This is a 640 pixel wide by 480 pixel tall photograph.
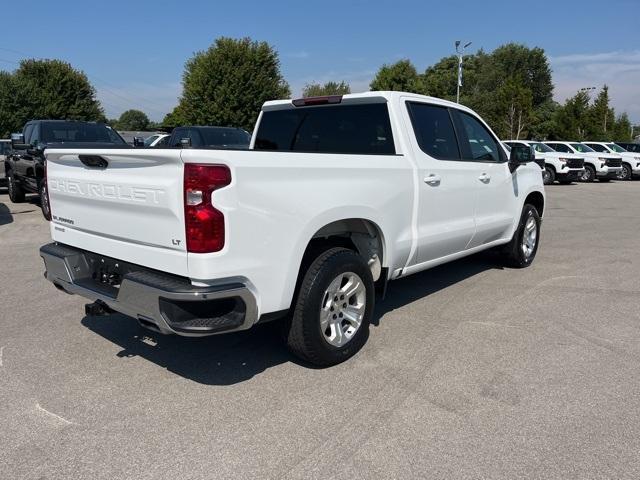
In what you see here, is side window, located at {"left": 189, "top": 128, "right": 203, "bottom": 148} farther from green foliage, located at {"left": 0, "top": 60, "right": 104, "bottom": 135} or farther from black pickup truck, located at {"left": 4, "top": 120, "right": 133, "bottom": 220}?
green foliage, located at {"left": 0, "top": 60, "right": 104, "bottom": 135}

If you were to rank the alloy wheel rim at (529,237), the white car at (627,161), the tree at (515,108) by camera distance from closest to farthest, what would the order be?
the alloy wheel rim at (529,237) → the white car at (627,161) → the tree at (515,108)

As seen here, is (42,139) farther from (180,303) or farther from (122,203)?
(180,303)

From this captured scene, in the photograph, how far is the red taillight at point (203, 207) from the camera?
9.37ft

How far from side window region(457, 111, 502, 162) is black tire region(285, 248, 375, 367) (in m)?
2.31

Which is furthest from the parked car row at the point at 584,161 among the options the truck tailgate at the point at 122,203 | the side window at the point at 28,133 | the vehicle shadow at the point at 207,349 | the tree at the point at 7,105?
the tree at the point at 7,105

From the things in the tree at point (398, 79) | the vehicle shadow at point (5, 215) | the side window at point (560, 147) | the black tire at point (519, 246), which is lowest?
the vehicle shadow at point (5, 215)

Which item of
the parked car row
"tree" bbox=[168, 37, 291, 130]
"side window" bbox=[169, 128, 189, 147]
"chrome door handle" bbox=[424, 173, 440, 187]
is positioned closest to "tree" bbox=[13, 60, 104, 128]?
"tree" bbox=[168, 37, 291, 130]

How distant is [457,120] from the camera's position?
5254 millimetres

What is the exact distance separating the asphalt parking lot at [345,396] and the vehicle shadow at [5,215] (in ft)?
18.9

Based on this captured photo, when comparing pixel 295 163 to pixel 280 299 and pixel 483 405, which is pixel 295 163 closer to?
pixel 280 299

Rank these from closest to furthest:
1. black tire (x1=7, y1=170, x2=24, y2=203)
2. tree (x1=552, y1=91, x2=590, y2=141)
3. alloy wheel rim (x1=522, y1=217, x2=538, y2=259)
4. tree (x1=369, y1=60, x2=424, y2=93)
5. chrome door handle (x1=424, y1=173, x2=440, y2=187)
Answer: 1. chrome door handle (x1=424, y1=173, x2=440, y2=187)
2. alloy wheel rim (x1=522, y1=217, x2=538, y2=259)
3. black tire (x1=7, y1=170, x2=24, y2=203)
4. tree (x1=552, y1=91, x2=590, y2=141)
5. tree (x1=369, y1=60, x2=424, y2=93)

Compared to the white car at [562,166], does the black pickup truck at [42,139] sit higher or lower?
higher

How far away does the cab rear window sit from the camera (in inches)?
180

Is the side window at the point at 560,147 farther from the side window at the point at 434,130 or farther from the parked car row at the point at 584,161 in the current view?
the side window at the point at 434,130
